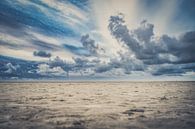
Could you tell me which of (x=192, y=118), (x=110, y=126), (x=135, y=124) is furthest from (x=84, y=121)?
(x=192, y=118)

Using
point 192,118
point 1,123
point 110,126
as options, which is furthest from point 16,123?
point 192,118

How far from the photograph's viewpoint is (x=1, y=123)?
1855 cm

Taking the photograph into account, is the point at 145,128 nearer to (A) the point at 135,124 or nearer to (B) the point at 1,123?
(A) the point at 135,124

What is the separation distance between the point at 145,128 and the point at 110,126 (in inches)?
104

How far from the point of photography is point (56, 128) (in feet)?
55.5

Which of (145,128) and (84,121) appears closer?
(145,128)

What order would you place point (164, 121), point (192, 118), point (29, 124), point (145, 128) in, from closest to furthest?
point (145, 128), point (29, 124), point (164, 121), point (192, 118)

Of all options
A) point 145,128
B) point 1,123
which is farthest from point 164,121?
point 1,123

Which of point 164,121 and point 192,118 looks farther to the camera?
point 192,118

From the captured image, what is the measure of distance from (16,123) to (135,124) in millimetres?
9628

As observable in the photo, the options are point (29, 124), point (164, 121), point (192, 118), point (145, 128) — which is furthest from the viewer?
point (192, 118)

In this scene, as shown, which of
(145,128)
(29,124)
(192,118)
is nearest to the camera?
(145,128)

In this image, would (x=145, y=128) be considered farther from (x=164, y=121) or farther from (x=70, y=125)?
(x=70, y=125)

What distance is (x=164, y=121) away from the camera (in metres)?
19.5
